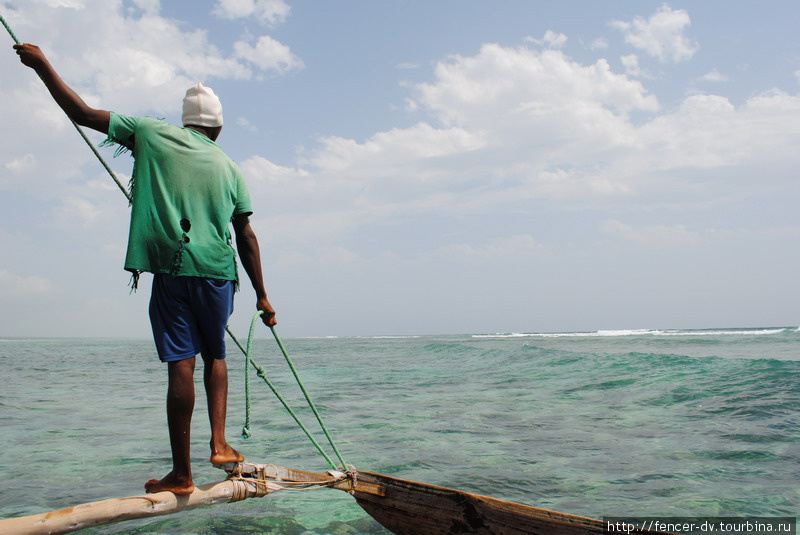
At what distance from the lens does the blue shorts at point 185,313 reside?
268 centimetres

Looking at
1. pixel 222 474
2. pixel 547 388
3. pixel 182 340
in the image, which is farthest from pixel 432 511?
pixel 547 388

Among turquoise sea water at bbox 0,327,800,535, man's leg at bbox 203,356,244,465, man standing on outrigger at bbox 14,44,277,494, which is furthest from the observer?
turquoise sea water at bbox 0,327,800,535

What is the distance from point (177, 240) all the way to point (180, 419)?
0.84 m

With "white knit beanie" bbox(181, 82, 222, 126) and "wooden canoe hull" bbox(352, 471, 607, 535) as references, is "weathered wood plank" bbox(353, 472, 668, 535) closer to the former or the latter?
"wooden canoe hull" bbox(352, 471, 607, 535)

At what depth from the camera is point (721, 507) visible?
444cm

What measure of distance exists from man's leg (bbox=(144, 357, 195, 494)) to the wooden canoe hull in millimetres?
1065

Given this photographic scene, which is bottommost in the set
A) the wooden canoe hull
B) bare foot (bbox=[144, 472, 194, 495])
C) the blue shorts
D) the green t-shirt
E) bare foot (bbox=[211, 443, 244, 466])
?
the wooden canoe hull

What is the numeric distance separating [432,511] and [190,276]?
71.2 inches

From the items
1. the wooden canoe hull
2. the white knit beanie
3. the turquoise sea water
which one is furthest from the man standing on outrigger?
the turquoise sea water

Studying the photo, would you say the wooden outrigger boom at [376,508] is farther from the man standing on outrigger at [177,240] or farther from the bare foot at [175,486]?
the man standing on outrigger at [177,240]

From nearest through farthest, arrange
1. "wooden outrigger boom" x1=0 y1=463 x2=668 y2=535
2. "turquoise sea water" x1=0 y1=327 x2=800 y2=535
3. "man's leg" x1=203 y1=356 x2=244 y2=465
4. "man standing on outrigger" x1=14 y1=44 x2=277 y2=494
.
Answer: "wooden outrigger boom" x1=0 y1=463 x2=668 y2=535
"man standing on outrigger" x1=14 y1=44 x2=277 y2=494
"man's leg" x1=203 y1=356 x2=244 y2=465
"turquoise sea water" x1=0 y1=327 x2=800 y2=535

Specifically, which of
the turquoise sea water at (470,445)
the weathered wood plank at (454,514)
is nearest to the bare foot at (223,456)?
the weathered wood plank at (454,514)

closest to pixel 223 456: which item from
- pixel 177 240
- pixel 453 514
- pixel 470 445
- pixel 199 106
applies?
pixel 177 240

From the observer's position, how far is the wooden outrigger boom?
2.41 m
